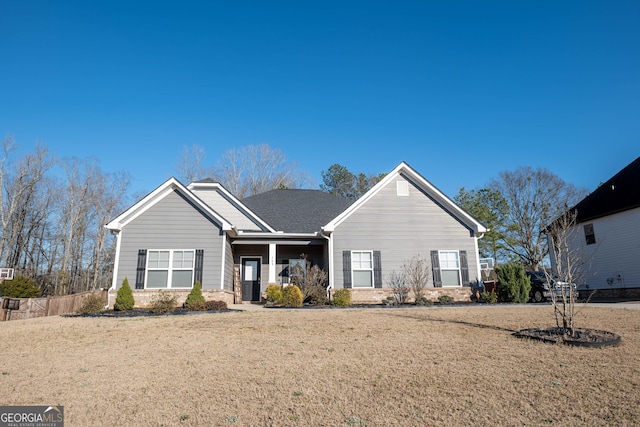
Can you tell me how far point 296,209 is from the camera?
66.5 feet

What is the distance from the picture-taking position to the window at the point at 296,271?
15380 mm

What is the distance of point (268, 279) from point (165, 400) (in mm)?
13313

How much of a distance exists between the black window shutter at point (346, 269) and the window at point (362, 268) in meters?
0.19

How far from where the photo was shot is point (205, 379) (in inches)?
193

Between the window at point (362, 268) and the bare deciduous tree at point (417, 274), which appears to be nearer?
the bare deciduous tree at point (417, 274)

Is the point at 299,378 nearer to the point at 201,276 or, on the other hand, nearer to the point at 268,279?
the point at 201,276

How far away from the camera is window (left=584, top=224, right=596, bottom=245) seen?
20484mm

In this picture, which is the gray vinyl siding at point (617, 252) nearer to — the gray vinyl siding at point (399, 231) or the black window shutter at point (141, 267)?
the gray vinyl siding at point (399, 231)

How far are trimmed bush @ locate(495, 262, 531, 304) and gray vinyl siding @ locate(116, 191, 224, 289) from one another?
1148 centimetres

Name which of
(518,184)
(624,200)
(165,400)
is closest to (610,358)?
(165,400)

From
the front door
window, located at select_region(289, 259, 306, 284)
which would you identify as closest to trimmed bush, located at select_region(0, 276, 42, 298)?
the front door
